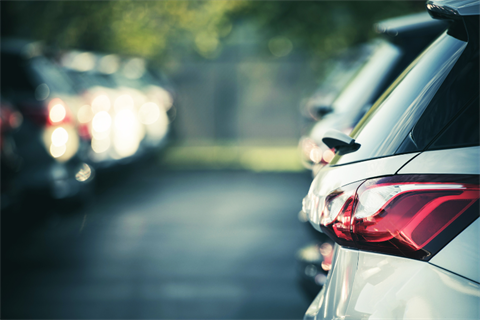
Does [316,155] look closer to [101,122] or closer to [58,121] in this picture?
[58,121]

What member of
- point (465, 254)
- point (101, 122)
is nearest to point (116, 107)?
point (101, 122)

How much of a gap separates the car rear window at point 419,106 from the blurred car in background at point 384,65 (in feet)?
4.33

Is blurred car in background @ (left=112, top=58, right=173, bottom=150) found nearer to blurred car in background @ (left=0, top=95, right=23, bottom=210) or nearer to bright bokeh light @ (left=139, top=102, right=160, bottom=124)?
bright bokeh light @ (left=139, top=102, right=160, bottom=124)

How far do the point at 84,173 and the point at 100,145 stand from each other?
3.68 ft

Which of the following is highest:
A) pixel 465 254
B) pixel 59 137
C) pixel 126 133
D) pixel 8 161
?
pixel 126 133

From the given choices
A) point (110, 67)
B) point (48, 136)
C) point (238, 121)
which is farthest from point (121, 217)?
point (238, 121)

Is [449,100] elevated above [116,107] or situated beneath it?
situated beneath

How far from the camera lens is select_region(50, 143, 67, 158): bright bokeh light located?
16.0ft

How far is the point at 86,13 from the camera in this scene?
34.3 feet

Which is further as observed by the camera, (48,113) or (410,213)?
(48,113)

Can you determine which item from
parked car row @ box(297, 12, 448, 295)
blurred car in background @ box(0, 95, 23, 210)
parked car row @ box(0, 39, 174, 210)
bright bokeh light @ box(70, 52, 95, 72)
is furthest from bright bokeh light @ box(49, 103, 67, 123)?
parked car row @ box(297, 12, 448, 295)

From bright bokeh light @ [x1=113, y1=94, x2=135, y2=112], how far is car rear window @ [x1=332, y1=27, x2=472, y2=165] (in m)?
5.79

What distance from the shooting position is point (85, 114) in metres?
5.98

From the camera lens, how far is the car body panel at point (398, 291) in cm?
130
